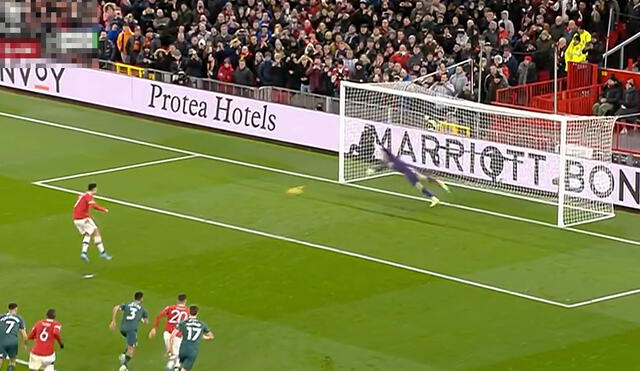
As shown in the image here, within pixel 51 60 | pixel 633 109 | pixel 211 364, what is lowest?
pixel 211 364

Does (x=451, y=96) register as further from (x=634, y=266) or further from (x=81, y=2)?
(x=81, y=2)

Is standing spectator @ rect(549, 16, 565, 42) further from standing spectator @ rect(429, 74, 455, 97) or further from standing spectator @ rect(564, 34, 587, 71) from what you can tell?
standing spectator @ rect(429, 74, 455, 97)

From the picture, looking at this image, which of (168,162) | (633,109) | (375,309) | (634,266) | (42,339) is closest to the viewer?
(42,339)

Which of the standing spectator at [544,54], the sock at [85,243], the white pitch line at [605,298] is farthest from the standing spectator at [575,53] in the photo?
the sock at [85,243]

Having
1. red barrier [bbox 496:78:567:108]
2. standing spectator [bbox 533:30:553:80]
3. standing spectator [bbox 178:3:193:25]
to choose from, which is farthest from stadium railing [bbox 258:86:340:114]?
standing spectator [bbox 178:3:193:25]

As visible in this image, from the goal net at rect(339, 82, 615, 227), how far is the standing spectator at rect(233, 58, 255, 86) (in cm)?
440

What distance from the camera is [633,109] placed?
39.8 meters

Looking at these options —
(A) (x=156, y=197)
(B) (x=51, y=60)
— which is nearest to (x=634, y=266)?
(A) (x=156, y=197)

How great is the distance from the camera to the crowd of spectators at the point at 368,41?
4247 cm

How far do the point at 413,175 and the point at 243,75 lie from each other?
28.4 ft

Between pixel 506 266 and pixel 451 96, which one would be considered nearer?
pixel 506 266

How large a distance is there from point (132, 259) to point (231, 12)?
15458 mm

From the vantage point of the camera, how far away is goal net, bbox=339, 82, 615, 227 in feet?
122

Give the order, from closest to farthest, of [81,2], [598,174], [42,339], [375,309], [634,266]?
[81,2] → [42,339] → [375,309] → [634,266] → [598,174]
